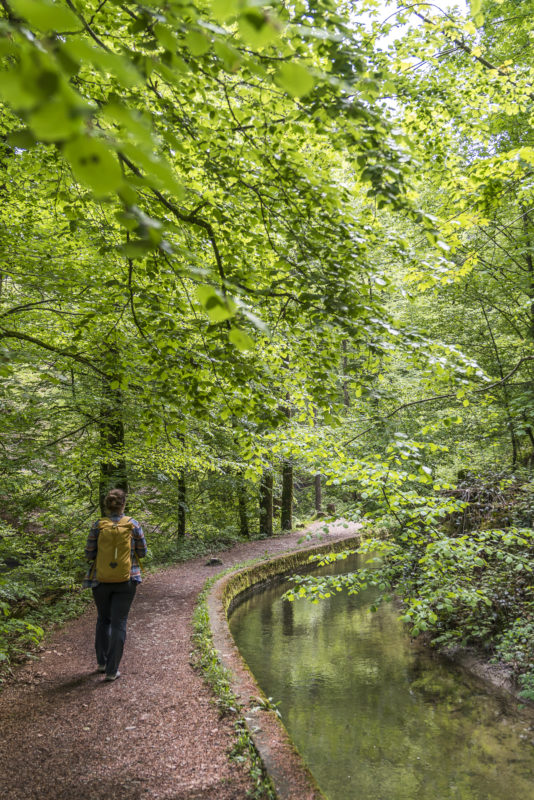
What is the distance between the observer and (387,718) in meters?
5.67

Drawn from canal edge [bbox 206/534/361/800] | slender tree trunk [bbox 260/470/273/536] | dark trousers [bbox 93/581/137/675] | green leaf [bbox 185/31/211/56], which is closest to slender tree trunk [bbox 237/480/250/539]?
slender tree trunk [bbox 260/470/273/536]

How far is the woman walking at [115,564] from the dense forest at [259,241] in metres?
0.79

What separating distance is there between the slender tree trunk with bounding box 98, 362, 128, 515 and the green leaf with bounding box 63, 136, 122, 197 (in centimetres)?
586

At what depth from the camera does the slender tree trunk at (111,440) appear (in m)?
7.36

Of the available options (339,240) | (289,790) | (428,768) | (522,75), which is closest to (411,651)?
(428,768)

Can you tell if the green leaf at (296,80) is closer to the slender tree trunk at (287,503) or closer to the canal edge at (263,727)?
the canal edge at (263,727)

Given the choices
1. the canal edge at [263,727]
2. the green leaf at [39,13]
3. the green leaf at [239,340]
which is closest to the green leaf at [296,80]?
the green leaf at [39,13]

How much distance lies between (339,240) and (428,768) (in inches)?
194

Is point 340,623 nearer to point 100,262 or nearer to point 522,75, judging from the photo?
point 100,262

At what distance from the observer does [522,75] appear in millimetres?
6312

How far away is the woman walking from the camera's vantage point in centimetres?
462

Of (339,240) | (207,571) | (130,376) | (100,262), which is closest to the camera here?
(339,240)

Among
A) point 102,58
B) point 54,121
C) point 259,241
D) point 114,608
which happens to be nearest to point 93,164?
point 54,121

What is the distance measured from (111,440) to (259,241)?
22.8ft
